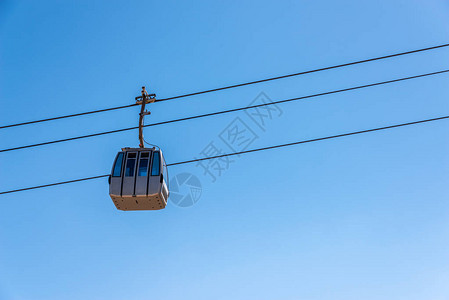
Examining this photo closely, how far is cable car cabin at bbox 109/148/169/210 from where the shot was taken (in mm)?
11820

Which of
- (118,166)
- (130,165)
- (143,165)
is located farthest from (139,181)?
(118,166)

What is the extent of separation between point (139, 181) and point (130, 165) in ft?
2.60

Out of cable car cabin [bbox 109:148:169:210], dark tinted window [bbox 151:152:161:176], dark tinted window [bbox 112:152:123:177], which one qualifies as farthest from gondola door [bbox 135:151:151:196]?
dark tinted window [bbox 112:152:123:177]

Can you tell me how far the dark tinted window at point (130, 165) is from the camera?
Answer: 40.5 ft

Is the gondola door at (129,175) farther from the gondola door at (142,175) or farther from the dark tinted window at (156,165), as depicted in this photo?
the dark tinted window at (156,165)

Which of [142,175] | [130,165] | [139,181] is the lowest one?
[139,181]

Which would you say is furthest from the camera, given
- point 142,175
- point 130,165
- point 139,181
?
point 130,165

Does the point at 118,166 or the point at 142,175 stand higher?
the point at 118,166

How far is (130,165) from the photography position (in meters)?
12.6

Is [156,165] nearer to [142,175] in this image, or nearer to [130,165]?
[142,175]

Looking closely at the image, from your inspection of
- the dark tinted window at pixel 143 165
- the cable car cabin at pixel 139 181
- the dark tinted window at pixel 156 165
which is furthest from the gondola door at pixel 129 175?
the dark tinted window at pixel 156 165

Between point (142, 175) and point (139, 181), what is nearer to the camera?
point (139, 181)

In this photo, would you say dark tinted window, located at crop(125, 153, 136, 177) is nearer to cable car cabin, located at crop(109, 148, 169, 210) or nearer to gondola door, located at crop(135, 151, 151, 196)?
cable car cabin, located at crop(109, 148, 169, 210)

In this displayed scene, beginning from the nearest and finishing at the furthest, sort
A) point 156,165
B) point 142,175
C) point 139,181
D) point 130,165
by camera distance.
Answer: point 139,181 → point 142,175 → point 156,165 → point 130,165
